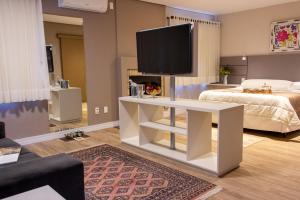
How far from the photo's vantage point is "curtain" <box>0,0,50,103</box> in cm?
340

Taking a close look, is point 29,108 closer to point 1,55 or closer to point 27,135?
point 27,135

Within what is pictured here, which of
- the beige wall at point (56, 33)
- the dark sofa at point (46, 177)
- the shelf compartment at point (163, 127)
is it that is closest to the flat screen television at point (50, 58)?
the beige wall at point (56, 33)

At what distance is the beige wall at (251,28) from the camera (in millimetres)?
5293

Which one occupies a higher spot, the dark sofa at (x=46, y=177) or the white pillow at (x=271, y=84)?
the white pillow at (x=271, y=84)

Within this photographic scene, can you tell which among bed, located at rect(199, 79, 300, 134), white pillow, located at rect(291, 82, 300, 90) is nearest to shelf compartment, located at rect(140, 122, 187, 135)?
bed, located at rect(199, 79, 300, 134)

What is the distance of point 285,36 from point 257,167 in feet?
12.0

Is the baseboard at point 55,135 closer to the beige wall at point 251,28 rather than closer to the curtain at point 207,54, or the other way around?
the curtain at point 207,54

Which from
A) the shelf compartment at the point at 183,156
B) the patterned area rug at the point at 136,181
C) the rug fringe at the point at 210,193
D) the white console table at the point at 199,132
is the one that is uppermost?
the white console table at the point at 199,132

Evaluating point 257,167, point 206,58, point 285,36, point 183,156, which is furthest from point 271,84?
point 183,156

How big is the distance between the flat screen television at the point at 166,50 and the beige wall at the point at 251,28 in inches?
139

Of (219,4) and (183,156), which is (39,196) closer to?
(183,156)

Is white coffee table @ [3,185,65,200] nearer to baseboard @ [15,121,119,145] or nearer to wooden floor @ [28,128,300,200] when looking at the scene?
wooden floor @ [28,128,300,200]

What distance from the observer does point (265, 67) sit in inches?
221

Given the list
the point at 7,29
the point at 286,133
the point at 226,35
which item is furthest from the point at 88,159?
the point at 226,35
